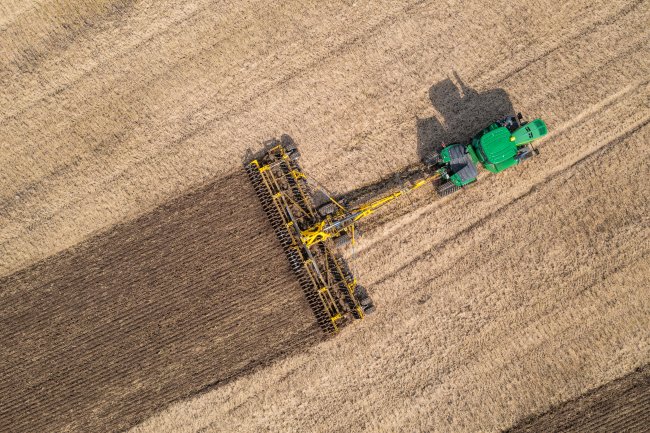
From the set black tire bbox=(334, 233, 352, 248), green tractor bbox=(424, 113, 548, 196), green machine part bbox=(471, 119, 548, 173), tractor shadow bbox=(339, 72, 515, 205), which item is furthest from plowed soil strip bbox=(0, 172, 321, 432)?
green machine part bbox=(471, 119, 548, 173)

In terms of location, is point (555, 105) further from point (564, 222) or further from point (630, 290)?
point (630, 290)

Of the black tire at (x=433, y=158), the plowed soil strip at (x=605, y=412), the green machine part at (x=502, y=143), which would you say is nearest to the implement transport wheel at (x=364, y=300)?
the black tire at (x=433, y=158)

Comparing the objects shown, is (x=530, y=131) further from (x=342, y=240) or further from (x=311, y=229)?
(x=311, y=229)

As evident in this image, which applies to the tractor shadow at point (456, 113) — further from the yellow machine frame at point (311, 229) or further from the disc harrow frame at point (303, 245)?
the disc harrow frame at point (303, 245)

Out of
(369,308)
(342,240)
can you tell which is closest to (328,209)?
(342,240)

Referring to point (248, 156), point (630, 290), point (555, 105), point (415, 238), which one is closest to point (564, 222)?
point (630, 290)

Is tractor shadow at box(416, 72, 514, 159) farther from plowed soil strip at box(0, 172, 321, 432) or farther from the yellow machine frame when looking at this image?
plowed soil strip at box(0, 172, 321, 432)
